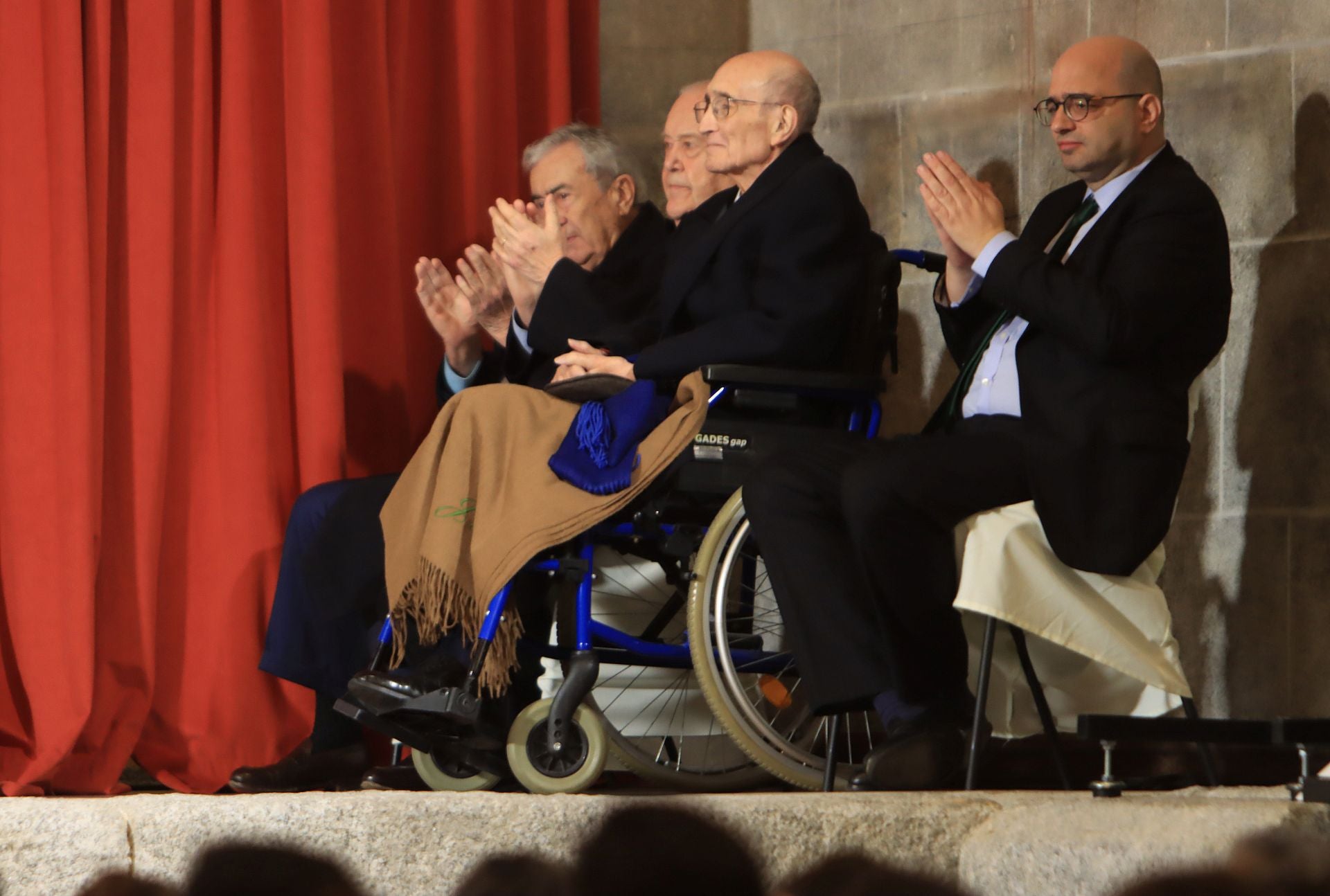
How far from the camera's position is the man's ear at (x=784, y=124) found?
9.61ft

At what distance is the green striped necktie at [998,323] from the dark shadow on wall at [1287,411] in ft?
2.14

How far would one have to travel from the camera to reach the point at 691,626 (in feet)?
8.14

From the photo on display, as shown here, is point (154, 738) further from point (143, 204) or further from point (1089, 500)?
point (1089, 500)

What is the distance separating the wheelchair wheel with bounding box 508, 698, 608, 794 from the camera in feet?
8.29

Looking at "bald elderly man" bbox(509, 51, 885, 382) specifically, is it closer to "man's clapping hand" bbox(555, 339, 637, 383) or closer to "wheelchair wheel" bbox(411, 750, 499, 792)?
"man's clapping hand" bbox(555, 339, 637, 383)

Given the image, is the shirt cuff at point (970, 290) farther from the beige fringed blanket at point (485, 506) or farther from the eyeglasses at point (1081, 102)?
the beige fringed blanket at point (485, 506)

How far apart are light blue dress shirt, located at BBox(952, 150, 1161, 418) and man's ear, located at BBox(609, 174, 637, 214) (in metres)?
0.90

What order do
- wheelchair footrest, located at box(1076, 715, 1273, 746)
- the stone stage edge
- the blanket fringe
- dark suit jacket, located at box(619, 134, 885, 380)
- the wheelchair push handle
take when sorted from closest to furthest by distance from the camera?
1. the stone stage edge
2. wheelchair footrest, located at box(1076, 715, 1273, 746)
3. the blanket fringe
4. dark suit jacket, located at box(619, 134, 885, 380)
5. the wheelchair push handle

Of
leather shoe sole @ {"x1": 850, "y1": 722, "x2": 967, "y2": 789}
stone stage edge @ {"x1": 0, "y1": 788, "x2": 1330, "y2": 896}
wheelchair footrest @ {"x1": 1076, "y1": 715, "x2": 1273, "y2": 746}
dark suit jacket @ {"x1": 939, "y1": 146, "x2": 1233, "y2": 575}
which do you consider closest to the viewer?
stone stage edge @ {"x1": 0, "y1": 788, "x2": 1330, "y2": 896}

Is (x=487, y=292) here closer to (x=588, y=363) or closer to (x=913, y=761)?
(x=588, y=363)

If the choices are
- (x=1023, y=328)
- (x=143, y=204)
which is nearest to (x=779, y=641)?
(x=1023, y=328)

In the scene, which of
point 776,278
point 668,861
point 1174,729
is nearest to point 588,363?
point 776,278

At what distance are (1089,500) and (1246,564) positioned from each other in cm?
99

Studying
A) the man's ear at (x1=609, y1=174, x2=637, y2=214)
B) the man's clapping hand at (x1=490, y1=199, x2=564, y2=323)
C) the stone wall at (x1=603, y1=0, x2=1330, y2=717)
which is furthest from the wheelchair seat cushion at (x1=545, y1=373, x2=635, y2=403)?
the stone wall at (x1=603, y1=0, x2=1330, y2=717)
